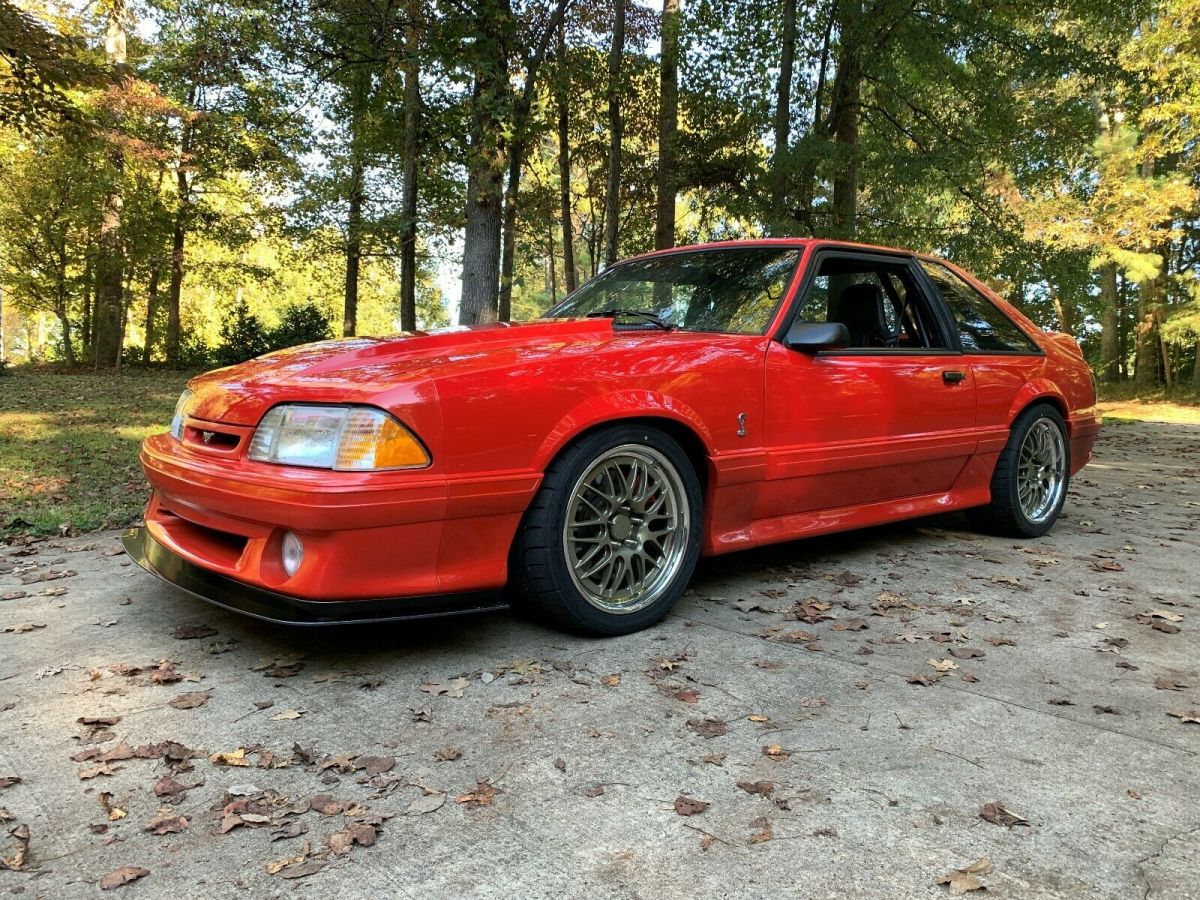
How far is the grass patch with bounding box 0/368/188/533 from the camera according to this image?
15.5ft

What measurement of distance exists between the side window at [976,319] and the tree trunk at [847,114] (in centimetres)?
619

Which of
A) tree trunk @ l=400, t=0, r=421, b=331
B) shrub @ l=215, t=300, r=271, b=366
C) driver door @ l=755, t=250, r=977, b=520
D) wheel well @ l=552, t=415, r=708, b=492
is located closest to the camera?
wheel well @ l=552, t=415, r=708, b=492

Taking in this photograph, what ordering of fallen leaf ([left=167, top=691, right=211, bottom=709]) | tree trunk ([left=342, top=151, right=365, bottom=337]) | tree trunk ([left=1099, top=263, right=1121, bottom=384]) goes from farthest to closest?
tree trunk ([left=1099, top=263, right=1121, bottom=384])
tree trunk ([left=342, top=151, right=365, bottom=337])
fallen leaf ([left=167, top=691, right=211, bottom=709])

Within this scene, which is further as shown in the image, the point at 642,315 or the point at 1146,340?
the point at 1146,340

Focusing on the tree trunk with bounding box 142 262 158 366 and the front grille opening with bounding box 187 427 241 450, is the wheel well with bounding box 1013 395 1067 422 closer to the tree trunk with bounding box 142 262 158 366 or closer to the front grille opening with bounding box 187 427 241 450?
the front grille opening with bounding box 187 427 241 450

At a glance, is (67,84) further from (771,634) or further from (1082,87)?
(1082,87)

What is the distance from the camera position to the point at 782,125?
36.0 feet

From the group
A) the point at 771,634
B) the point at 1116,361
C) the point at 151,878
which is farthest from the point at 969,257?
the point at 1116,361

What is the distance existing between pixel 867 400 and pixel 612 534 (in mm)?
1506

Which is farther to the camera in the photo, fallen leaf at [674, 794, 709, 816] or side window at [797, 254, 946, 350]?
side window at [797, 254, 946, 350]

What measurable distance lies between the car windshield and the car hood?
382 mm

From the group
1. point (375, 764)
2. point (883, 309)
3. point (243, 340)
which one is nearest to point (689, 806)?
point (375, 764)

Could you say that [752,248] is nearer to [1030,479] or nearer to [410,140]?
[1030,479]

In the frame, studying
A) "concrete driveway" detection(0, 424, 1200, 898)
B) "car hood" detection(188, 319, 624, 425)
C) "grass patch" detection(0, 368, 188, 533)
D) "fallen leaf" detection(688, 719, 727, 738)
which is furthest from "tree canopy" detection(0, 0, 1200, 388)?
"fallen leaf" detection(688, 719, 727, 738)
